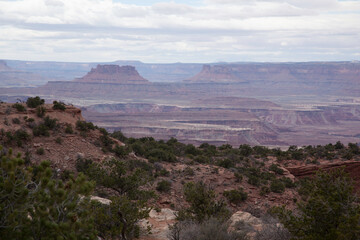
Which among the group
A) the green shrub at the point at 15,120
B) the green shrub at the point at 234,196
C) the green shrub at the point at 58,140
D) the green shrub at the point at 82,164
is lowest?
the green shrub at the point at 234,196

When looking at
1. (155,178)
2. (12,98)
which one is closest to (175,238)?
(155,178)

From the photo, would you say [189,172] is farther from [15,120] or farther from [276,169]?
[15,120]

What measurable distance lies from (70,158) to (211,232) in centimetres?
1038

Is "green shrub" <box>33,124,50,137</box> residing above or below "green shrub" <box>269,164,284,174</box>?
above

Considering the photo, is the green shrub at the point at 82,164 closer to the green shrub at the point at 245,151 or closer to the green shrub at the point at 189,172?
the green shrub at the point at 189,172

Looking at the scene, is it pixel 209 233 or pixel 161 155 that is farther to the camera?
pixel 161 155

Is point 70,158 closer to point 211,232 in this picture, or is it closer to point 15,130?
point 15,130

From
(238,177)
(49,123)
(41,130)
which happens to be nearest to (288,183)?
(238,177)

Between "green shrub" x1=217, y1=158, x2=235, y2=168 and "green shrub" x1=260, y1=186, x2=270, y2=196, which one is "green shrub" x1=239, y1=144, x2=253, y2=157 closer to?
"green shrub" x1=217, y1=158, x2=235, y2=168

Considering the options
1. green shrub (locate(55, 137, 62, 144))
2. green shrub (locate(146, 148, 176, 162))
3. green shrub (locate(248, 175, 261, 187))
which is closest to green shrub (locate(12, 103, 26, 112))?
green shrub (locate(55, 137, 62, 144))

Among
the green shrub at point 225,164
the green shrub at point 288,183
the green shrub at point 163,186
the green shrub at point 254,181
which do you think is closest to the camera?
the green shrub at point 163,186

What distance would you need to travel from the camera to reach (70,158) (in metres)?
18.4

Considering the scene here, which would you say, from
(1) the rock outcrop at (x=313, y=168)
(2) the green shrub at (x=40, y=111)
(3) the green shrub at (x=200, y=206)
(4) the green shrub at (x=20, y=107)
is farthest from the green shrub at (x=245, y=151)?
(3) the green shrub at (x=200, y=206)

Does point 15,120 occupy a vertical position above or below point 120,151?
above
